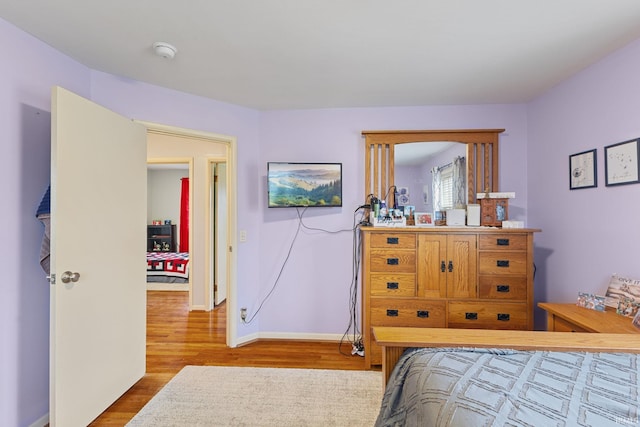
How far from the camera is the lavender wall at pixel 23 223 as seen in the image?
64.6 inches

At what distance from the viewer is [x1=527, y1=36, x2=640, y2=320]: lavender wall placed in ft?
6.09

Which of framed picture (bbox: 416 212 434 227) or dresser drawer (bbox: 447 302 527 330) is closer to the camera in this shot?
dresser drawer (bbox: 447 302 527 330)

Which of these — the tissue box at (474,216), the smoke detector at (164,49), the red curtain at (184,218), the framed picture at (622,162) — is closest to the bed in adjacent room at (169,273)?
the red curtain at (184,218)

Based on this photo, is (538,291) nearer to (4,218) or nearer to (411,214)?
(411,214)

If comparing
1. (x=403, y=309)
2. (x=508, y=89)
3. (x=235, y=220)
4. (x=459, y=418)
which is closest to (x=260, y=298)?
(x=235, y=220)

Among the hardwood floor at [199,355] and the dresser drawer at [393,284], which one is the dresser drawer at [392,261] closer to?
the dresser drawer at [393,284]

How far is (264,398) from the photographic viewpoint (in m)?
2.05

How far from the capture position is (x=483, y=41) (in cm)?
180

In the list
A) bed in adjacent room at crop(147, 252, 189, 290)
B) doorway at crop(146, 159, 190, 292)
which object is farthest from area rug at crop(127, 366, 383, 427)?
doorway at crop(146, 159, 190, 292)

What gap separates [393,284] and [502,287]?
0.86m

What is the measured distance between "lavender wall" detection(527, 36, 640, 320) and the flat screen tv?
1819 millimetres

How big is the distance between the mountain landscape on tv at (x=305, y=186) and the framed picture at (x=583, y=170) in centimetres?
185

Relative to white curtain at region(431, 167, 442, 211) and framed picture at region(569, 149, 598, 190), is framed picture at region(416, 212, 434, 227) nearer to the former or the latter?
white curtain at region(431, 167, 442, 211)

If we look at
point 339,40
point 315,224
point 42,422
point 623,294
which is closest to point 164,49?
point 339,40
